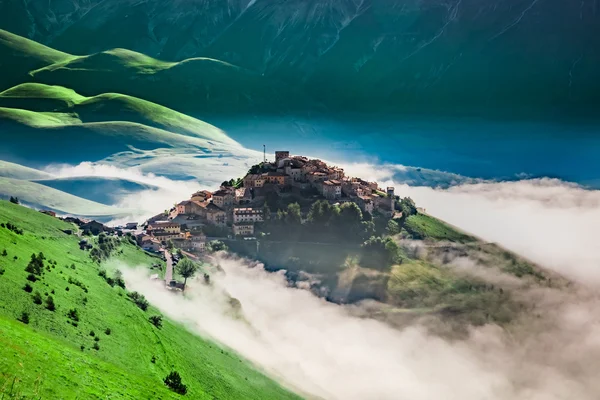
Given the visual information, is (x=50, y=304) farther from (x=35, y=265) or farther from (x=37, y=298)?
(x=35, y=265)

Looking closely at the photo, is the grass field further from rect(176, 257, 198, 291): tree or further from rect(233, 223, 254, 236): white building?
rect(176, 257, 198, 291): tree

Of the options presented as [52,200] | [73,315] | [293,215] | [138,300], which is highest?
[52,200]

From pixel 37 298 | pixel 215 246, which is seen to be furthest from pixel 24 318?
pixel 215 246

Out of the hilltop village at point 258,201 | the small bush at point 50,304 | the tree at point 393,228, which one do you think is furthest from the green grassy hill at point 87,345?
the tree at point 393,228

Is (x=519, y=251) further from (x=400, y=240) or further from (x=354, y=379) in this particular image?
(x=354, y=379)

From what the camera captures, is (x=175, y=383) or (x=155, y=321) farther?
(x=155, y=321)
